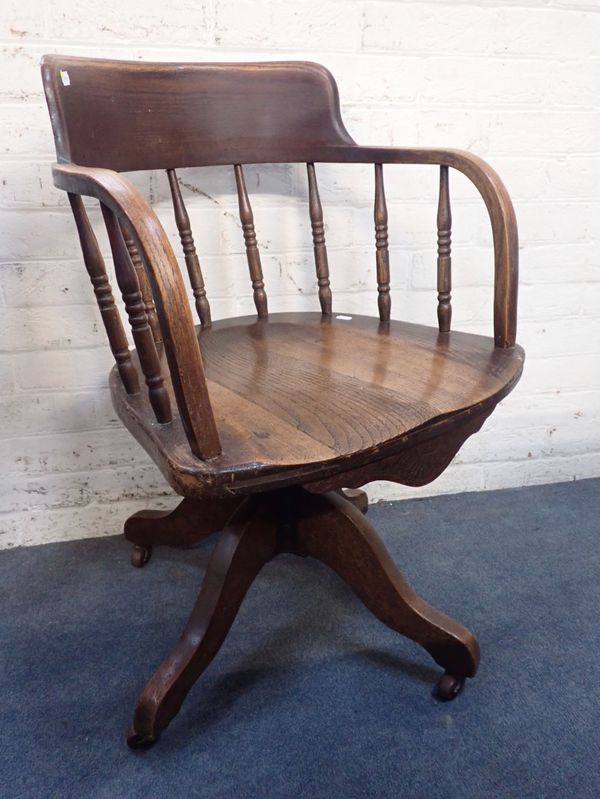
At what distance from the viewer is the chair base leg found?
81cm

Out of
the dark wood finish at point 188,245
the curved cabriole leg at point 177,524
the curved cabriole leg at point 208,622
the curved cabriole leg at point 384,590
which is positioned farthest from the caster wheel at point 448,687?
the dark wood finish at point 188,245

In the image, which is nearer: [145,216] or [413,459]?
[145,216]

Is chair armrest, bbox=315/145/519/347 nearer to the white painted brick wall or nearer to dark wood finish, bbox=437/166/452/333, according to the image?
dark wood finish, bbox=437/166/452/333

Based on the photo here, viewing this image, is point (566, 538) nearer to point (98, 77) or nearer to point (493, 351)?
point (493, 351)

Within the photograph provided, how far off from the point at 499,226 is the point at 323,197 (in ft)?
1.40

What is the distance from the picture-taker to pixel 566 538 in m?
1.21

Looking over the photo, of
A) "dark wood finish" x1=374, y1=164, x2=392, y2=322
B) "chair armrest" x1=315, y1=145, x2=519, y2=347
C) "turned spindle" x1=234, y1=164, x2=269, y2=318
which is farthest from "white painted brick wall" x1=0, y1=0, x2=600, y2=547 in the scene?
"chair armrest" x1=315, y1=145, x2=519, y2=347

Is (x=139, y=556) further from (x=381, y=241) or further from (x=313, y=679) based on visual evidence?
(x=381, y=241)

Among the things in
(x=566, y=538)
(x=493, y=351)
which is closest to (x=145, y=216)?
(x=493, y=351)

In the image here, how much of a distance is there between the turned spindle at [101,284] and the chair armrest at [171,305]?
79 mm

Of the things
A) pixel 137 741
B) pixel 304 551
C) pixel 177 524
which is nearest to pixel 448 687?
pixel 304 551

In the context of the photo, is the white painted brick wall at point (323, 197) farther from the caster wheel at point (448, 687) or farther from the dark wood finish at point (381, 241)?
the caster wheel at point (448, 687)

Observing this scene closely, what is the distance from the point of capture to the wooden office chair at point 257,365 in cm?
59

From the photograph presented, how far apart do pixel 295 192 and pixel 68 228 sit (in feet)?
1.29
